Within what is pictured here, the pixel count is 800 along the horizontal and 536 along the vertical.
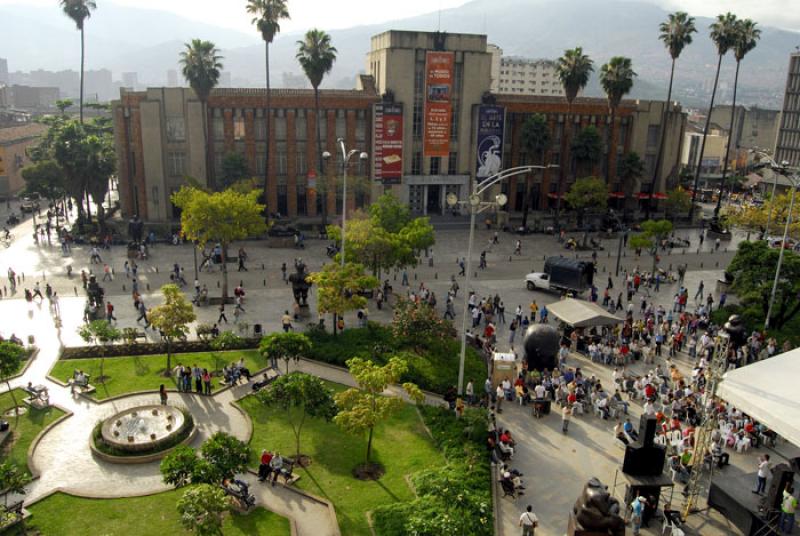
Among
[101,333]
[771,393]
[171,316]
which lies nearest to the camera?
[771,393]

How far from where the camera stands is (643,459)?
2059 cm

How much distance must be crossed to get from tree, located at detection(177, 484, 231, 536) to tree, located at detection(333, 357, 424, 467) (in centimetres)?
558

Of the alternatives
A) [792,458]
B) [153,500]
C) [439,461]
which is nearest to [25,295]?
[153,500]

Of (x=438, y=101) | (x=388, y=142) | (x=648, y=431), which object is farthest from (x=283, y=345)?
(x=438, y=101)

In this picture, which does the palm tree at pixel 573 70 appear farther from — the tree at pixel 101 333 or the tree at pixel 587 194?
the tree at pixel 101 333

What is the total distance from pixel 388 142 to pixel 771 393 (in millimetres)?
47950

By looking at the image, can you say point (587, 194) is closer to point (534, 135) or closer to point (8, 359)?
point (534, 135)

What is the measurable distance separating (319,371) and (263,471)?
30.2 feet

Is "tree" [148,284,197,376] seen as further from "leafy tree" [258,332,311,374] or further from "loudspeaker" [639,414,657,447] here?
"loudspeaker" [639,414,657,447]

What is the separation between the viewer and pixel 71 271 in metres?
44.6

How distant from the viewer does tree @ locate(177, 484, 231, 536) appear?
15.4 metres

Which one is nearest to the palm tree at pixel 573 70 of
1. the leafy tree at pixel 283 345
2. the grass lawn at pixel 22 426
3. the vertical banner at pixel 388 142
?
the vertical banner at pixel 388 142

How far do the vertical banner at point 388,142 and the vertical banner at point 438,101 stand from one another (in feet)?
9.44

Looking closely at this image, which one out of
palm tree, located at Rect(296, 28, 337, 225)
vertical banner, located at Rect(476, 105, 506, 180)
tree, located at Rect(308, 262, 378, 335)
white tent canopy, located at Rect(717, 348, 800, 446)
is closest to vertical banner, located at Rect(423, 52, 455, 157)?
vertical banner, located at Rect(476, 105, 506, 180)
